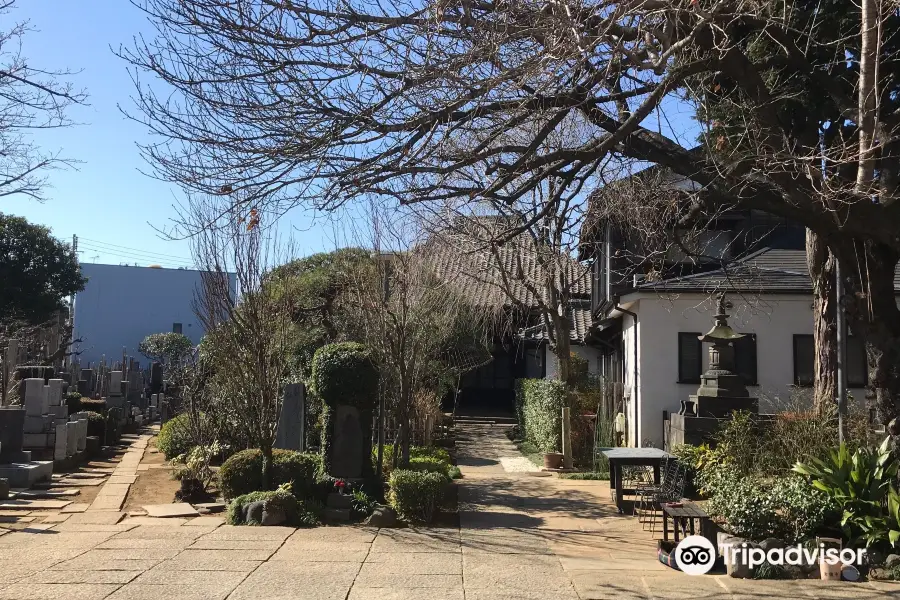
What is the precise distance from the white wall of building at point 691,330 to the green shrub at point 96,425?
12.0m

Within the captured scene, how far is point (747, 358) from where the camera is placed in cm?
1548

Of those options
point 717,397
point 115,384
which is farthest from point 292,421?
point 115,384

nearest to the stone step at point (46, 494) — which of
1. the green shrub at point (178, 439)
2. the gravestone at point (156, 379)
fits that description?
the green shrub at point (178, 439)

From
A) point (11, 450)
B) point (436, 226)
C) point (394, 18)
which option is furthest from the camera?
point (436, 226)

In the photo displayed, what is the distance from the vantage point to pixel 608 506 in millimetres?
11523

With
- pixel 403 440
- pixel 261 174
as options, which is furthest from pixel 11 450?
pixel 261 174

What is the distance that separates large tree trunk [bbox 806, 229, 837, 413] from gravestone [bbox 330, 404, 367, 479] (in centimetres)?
677

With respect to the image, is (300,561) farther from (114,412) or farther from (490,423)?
(490,423)

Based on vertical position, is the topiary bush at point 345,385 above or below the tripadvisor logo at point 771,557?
above

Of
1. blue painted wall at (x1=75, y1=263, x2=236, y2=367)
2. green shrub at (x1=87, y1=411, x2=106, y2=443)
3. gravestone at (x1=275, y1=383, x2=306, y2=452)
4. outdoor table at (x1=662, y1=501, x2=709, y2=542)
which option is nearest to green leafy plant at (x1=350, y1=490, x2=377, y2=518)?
gravestone at (x1=275, y1=383, x2=306, y2=452)

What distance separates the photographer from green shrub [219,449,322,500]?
10.6 meters

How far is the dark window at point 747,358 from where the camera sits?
15.4m

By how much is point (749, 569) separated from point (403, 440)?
20.3ft

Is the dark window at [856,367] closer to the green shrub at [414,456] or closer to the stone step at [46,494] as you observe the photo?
the green shrub at [414,456]
